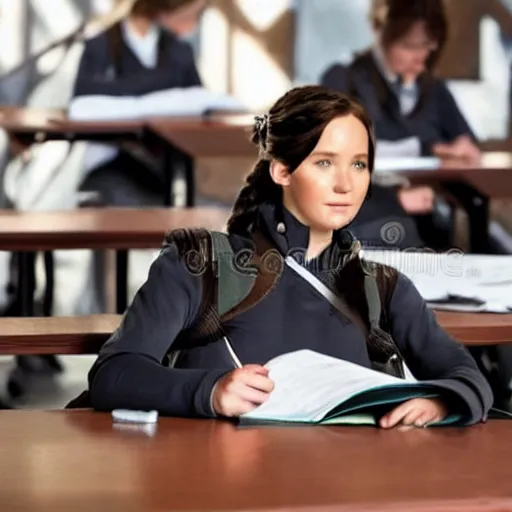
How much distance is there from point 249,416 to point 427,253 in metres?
1.10

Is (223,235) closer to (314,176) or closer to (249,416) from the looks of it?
(314,176)

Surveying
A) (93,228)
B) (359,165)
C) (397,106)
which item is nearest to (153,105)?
(397,106)

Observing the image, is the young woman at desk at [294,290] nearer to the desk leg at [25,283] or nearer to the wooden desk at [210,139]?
the desk leg at [25,283]

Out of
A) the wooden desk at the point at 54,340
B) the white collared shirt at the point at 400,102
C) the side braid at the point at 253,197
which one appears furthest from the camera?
the white collared shirt at the point at 400,102

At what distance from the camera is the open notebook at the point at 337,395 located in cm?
137

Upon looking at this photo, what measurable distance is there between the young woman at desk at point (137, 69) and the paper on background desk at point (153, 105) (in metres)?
0.02

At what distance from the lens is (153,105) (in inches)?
191

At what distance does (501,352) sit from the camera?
11.6 feet

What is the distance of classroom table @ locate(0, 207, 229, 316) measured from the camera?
3180 mm

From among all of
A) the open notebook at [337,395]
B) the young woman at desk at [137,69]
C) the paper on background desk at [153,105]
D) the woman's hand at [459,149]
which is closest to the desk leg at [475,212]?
the woman's hand at [459,149]

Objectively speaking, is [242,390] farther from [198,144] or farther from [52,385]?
[198,144]

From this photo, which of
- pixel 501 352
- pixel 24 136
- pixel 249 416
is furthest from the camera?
pixel 24 136

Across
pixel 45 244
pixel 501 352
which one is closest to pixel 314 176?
pixel 45 244

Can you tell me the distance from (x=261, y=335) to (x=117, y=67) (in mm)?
3396
